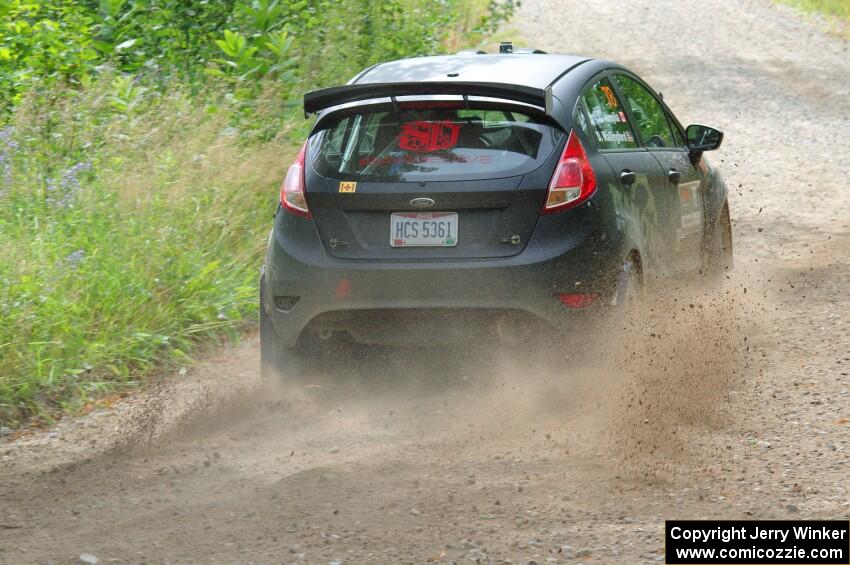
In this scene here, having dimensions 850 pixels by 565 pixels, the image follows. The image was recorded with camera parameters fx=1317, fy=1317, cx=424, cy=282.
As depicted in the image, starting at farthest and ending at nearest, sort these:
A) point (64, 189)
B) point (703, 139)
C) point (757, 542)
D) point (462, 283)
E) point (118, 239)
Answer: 1. point (64, 189)
2. point (118, 239)
3. point (703, 139)
4. point (462, 283)
5. point (757, 542)

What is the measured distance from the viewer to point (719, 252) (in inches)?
343

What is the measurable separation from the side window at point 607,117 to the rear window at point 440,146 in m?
0.49

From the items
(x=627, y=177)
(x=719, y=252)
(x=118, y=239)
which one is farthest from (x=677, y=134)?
(x=118, y=239)

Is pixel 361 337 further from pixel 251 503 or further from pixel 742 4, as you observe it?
pixel 742 4

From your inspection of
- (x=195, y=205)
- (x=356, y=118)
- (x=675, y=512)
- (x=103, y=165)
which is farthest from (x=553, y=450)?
(x=103, y=165)

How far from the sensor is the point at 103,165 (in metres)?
9.81

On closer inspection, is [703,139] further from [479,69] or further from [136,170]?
[136,170]

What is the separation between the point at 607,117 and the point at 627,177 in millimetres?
467

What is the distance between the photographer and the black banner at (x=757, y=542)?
437 centimetres

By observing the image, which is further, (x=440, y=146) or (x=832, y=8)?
(x=832, y=8)

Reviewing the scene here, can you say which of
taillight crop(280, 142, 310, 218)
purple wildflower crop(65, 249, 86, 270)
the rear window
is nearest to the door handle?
the rear window

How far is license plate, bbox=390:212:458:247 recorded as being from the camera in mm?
6176

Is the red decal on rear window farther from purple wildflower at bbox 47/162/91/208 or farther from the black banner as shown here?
purple wildflower at bbox 47/162/91/208

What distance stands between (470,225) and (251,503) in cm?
179
